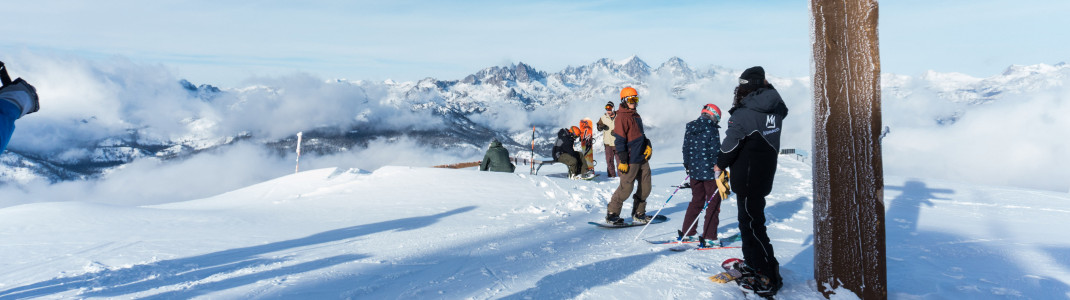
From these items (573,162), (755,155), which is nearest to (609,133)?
(573,162)

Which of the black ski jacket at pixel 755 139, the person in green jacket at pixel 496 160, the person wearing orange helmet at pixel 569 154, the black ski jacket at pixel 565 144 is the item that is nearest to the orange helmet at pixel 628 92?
the black ski jacket at pixel 755 139

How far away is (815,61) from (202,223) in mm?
7097

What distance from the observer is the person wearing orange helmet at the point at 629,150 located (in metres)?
6.78

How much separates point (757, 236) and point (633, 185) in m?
3.12

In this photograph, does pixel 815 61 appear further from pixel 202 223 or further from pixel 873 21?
pixel 202 223

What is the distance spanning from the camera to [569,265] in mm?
4840

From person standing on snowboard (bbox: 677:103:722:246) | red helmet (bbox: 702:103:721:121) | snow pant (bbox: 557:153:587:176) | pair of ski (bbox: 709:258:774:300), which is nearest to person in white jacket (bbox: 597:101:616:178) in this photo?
snow pant (bbox: 557:153:587:176)

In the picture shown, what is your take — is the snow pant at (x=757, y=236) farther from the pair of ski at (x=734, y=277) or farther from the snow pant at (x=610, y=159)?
the snow pant at (x=610, y=159)

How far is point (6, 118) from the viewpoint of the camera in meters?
2.25

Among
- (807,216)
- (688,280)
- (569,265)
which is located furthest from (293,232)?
(807,216)

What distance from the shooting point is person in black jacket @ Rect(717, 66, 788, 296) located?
11.6ft

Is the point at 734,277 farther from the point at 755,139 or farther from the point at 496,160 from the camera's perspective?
the point at 496,160

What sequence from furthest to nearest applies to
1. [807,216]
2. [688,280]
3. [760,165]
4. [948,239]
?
1. [807,216]
2. [948,239]
3. [688,280]
4. [760,165]

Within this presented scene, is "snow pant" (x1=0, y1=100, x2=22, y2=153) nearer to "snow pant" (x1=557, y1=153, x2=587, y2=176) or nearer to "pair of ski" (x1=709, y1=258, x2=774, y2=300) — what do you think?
"pair of ski" (x1=709, y1=258, x2=774, y2=300)
